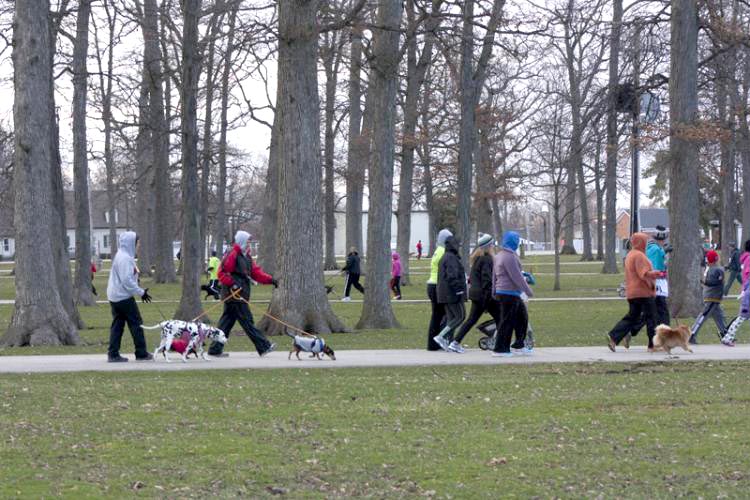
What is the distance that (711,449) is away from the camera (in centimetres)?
966

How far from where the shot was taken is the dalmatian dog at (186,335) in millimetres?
15758

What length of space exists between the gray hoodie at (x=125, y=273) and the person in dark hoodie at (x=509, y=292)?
4829 mm

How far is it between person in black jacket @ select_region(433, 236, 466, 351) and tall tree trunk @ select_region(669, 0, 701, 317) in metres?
9.32

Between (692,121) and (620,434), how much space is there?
1569cm

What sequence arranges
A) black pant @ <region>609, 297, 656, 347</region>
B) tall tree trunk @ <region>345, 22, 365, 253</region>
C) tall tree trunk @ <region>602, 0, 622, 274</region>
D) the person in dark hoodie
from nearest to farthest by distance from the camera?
the person in dark hoodie, black pant @ <region>609, 297, 656, 347</region>, tall tree trunk @ <region>602, 0, 622, 274</region>, tall tree trunk @ <region>345, 22, 365, 253</region>

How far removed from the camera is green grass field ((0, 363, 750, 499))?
8453 millimetres

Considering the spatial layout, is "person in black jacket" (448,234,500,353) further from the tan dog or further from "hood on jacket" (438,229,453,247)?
the tan dog

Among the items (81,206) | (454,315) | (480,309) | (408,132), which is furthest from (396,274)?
(480,309)

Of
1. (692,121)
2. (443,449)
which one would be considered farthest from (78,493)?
(692,121)

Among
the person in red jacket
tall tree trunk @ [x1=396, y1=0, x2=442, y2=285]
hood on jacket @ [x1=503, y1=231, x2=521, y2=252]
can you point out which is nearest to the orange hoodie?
hood on jacket @ [x1=503, y1=231, x2=521, y2=252]

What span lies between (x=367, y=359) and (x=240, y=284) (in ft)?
6.79

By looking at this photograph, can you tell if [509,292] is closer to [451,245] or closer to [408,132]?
[451,245]

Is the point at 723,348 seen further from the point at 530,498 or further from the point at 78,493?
the point at 78,493

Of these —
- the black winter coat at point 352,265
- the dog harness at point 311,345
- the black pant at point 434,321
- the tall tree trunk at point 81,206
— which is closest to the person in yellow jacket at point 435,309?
the black pant at point 434,321
